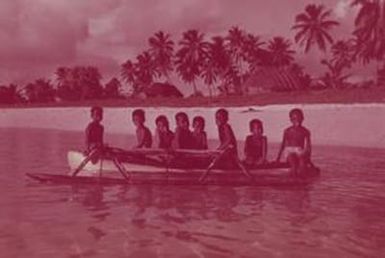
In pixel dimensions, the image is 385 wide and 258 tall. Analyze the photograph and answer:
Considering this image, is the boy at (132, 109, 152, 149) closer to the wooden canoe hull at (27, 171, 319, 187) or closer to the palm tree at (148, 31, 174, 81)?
the wooden canoe hull at (27, 171, 319, 187)

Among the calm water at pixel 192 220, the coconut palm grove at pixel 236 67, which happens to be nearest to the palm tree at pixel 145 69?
the coconut palm grove at pixel 236 67

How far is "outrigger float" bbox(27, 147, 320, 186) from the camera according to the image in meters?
14.0

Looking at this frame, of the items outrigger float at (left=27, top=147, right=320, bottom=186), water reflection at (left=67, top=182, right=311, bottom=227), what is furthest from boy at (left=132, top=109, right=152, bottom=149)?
water reflection at (left=67, top=182, right=311, bottom=227)

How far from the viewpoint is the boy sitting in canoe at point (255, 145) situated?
15.1 metres

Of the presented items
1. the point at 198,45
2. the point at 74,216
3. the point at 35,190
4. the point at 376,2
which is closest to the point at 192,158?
the point at 35,190

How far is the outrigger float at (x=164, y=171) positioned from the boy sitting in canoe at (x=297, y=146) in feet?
0.59

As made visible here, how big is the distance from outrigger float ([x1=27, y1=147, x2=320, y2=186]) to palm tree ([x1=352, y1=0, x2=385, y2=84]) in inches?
1507

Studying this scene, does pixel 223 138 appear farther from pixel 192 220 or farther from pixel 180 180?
pixel 192 220

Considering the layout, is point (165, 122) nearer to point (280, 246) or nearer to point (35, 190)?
point (35, 190)

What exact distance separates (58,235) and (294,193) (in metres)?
6.03

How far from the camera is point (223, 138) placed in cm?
1438

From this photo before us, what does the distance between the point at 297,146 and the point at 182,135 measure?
8.51 ft

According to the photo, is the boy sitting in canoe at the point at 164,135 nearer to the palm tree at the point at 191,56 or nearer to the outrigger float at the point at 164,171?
the outrigger float at the point at 164,171

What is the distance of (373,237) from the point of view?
360 inches
